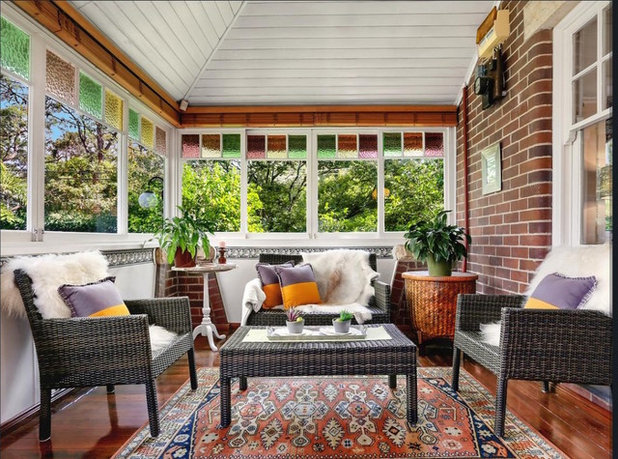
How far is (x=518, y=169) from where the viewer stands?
2945mm

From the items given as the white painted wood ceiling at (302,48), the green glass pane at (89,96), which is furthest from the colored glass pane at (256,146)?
the green glass pane at (89,96)

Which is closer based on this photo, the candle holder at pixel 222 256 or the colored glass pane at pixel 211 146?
the candle holder at pixel 222 256

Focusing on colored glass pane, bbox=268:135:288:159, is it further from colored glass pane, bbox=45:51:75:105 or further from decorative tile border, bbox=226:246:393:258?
colored glass pane, bbox=45:51:75:105

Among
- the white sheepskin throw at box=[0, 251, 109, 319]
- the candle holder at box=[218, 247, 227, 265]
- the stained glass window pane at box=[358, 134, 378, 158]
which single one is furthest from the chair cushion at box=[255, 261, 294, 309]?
the stained glass window pane at box=[358, 134, 378, 158]

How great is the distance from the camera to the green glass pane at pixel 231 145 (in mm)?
4402

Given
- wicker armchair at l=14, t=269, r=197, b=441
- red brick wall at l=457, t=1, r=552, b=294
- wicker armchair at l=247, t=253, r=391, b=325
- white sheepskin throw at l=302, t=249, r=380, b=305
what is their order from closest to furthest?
wicker armchair at l=14, t=269, r=197, b=441, red brick wall at l=457, t=1, r=552, b=294, wicker armchair at l=247, t=253, r=391, b=325, white sheepskin throw at l=302, t=249, r=380, b=305

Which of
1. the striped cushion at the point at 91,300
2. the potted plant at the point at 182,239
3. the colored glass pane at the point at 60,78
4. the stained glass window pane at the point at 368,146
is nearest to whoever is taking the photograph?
the striped cushion at the point at 91,300

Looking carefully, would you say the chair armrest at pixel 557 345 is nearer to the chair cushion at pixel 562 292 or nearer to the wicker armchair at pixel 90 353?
the chair cushion at pixel 562 292

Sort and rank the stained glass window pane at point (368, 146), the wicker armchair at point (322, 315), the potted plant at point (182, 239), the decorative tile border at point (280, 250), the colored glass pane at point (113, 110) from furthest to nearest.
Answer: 1. the stained glass window pane at point (368, 146)
2. the decorative tile border at point (280, 250)
3. the potted plant at point (182, 239)
4. the colored glass pane at point (113, 110)
5. the wicker armchair at point (322, 315)

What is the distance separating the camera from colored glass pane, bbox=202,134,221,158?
442 centimetres

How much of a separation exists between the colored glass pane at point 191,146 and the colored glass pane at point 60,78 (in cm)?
175

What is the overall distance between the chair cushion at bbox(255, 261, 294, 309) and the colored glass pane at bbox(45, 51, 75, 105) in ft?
5.85

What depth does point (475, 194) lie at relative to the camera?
3.83 meters

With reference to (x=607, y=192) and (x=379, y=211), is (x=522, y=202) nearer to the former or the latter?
(x=607, y=192)
